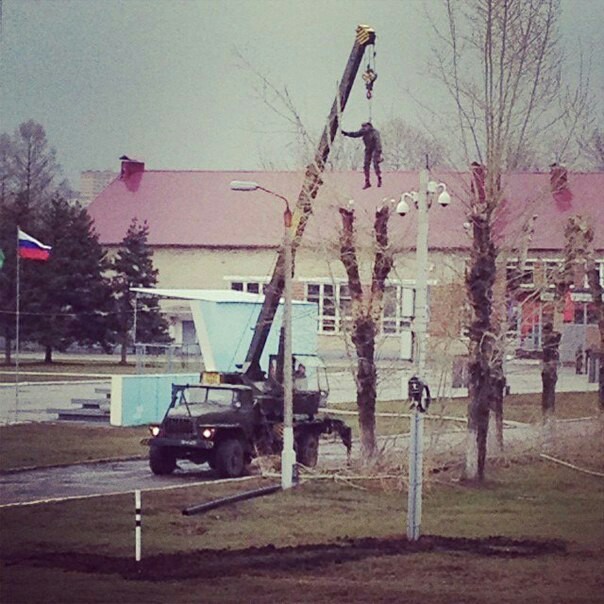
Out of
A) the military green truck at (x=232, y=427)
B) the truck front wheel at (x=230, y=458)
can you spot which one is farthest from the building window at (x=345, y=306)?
the truck front wheel at (x=230, y=458)

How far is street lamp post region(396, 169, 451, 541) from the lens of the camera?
8344 mm

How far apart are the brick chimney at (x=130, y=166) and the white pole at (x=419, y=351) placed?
1.61m

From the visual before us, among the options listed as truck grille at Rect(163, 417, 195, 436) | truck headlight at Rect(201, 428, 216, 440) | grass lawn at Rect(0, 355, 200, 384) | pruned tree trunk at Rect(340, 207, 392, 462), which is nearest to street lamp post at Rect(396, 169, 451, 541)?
pruned tree trunk at Rect(340, 207, 392, 462)

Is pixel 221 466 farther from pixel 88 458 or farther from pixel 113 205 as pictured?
pixel 113 205

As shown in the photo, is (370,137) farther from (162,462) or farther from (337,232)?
(162,462)

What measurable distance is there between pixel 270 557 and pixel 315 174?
231cm

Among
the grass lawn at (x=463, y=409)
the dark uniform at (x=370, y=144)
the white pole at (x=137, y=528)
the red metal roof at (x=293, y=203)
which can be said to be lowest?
the white pole at (x=137, y=528)

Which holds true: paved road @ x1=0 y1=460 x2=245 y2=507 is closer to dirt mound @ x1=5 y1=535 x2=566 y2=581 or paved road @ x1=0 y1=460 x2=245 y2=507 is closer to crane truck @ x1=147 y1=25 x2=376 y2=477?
crane truck @ x1=147 y1=25 x2=376 y2=477

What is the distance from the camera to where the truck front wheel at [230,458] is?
9422 millimetres

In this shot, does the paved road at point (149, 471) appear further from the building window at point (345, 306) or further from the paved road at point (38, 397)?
the building window at point (345, 306)

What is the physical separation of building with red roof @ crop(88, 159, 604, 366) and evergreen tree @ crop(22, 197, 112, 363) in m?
0.25

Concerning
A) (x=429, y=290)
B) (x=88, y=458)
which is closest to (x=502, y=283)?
(x=429, y=290)

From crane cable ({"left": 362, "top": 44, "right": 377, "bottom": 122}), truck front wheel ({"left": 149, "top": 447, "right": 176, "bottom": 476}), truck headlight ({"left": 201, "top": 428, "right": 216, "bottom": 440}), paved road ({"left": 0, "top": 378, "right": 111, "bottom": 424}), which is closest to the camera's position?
paved road ({"left": 0, "top": 378, "right": 111, "bottom": 424})

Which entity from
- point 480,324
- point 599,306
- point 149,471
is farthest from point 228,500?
point 599,306
